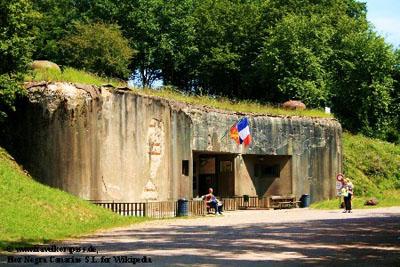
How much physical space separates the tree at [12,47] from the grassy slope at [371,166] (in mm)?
25301

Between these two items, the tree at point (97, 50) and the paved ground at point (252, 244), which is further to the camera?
the tree at point (97, 50)

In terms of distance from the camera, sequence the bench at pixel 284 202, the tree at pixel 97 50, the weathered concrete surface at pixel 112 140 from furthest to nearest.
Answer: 1. the tree at pixel 97 50
2. the bench at pixel 284 202
3. the weathered concrete surface at pixel 112 140

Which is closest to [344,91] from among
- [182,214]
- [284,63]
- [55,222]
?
[284,63]

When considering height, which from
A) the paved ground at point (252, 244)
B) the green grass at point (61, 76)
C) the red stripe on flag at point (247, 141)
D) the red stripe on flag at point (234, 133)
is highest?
the green grass at point (61, 76)

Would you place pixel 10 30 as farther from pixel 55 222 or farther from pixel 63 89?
pixel 55 222

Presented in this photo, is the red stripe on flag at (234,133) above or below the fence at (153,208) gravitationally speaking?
above

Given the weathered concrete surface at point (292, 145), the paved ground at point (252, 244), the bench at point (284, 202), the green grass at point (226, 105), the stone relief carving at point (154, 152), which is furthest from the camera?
the bench at point (284, 202)

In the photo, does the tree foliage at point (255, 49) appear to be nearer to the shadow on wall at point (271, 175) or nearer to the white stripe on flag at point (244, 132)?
the shadow on wall at point (271, 175)

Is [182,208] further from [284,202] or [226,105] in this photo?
[226,105]

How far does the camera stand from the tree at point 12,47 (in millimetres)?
29703

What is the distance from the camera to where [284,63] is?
5238 cm

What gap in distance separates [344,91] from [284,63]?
6512mm

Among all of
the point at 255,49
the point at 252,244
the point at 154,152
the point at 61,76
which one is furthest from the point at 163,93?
the point at 255,49

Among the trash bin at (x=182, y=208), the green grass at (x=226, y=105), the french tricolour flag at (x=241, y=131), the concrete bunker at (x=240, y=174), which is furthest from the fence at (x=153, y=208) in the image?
the french tricolour flag at (x=241, y=131)
